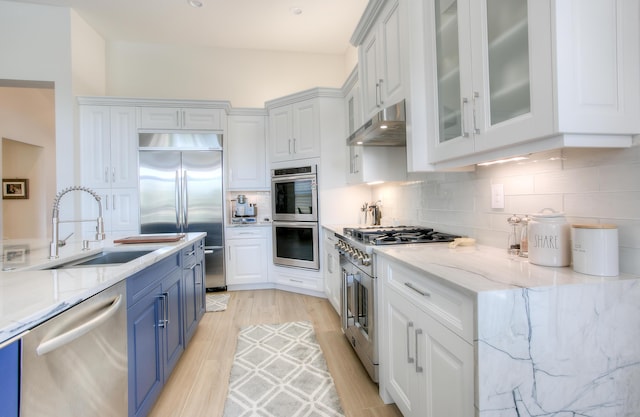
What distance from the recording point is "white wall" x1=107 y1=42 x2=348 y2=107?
4344 mm

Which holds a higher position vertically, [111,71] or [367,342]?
[111,71]

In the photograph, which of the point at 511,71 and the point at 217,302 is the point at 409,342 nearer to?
the point at 511,71

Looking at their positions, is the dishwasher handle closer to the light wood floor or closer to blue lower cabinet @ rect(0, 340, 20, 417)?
blue lower cabinet @ rect(0, 340, 20, 417)

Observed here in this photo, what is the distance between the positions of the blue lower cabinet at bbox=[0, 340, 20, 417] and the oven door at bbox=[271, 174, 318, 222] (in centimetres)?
291

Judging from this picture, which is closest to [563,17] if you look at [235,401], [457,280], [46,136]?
[457,280]

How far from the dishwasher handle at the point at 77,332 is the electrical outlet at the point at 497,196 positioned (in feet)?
6.18

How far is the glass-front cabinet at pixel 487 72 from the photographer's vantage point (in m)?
0.96

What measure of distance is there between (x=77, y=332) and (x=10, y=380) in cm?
20

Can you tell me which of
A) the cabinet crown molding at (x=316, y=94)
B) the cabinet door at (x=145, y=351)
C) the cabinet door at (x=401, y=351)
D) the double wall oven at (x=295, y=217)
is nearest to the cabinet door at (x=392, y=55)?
the cabinet door at (x=401, y=351)

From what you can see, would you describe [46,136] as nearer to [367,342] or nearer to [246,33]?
[246,33]

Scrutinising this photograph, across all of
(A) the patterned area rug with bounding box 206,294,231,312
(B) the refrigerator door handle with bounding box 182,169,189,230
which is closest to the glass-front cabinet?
(A) the patterned area rug with bounding box 206,294,231,312

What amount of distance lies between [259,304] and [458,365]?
9.04 ft

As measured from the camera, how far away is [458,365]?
1.00 m

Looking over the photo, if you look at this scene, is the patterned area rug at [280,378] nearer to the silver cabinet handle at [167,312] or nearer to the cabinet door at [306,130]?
the silver cabinet handle at [167,312]
